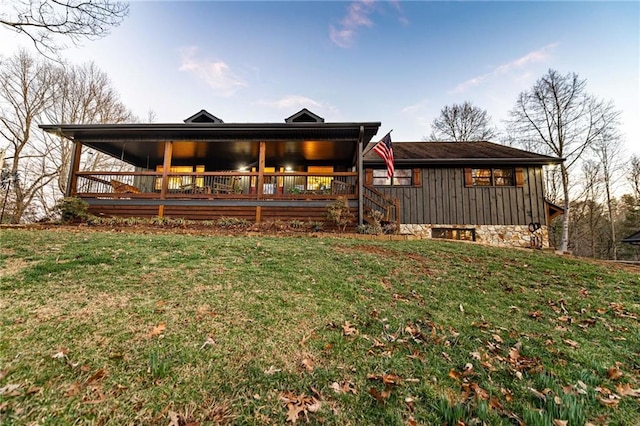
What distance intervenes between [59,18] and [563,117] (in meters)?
22.5

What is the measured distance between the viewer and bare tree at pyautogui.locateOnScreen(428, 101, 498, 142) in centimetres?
2122

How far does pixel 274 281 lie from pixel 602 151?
26.5 metres

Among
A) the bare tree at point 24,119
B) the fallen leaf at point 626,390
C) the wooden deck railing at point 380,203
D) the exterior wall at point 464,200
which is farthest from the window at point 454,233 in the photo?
the bare tree at point 24,119

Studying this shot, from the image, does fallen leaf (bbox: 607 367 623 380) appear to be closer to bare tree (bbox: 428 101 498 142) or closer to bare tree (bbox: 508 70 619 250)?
bare tree (bbox: 508 70 619 250)

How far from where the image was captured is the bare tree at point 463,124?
2122 cm

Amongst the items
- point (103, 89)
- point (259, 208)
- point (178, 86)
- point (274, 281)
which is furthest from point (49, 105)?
point (274, 281)

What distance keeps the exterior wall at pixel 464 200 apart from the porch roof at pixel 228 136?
343cm

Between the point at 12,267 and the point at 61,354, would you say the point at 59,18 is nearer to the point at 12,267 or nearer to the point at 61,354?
the point at 12,267

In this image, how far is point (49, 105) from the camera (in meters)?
17.5

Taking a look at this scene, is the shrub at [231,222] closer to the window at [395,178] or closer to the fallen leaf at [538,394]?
the window at [395,178]

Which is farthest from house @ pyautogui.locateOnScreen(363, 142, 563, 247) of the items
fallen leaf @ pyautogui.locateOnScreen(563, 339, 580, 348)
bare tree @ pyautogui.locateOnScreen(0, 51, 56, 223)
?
bare tree @ pyautogui.locateOnScreen(0, 51, 56, 223)

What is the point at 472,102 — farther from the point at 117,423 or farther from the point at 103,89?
the point at 103,89

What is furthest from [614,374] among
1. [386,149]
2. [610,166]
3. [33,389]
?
[610,166]

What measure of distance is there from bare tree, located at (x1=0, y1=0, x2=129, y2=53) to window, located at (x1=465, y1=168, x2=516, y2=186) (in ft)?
45.1
